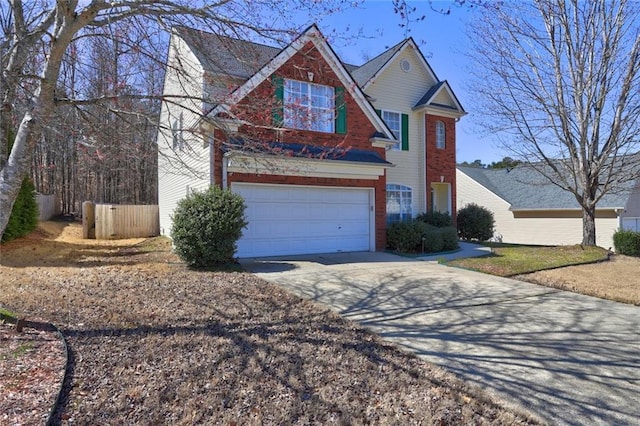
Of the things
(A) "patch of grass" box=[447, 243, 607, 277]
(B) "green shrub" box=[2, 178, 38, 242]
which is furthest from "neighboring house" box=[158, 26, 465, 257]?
(B) "green shrub" box=[2, 178, 38, 242]

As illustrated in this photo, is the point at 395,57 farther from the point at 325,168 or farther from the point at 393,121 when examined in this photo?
the point at 325,168

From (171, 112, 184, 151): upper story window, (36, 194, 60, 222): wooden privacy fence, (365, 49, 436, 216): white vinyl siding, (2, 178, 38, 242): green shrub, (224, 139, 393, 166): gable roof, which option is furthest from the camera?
(36, 194, 60, 222): wooden privacy fence

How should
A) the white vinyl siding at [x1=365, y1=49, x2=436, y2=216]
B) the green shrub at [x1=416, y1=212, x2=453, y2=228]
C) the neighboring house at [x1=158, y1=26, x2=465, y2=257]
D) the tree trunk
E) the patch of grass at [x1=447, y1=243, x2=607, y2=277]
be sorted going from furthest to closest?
the white vinyl siding at [x1=365, y1=49, x2=436, y2=216]
the green shrub at [x1=416, y1=212, x2=453, y2=228]
the tree trunk
the patch of grass at [x1=447, y1=243, x2=607, y2=277]
the neighboring house at [x1=158, y1=26, x2=465, y2=257]

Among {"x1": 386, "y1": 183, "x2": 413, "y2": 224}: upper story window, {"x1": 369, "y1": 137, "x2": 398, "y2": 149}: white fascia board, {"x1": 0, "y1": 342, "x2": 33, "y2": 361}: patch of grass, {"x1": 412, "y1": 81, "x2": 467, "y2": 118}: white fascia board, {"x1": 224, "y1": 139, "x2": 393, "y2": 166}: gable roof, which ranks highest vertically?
{"x1": 412, "y1": 81, "x2": 467, "y2": 118}: white fascia board

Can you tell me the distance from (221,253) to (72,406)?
6.36 meters

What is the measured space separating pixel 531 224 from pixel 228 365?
25458mm

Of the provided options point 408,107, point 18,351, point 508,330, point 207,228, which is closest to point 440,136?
point 408,107

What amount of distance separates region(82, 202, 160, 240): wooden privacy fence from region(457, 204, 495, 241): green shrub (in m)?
15.5

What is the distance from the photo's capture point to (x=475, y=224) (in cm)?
1936

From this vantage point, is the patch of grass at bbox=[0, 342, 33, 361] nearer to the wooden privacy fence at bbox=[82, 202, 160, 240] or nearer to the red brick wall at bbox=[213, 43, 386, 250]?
the red brick wall at bbox=[213, 43, 386, 250]

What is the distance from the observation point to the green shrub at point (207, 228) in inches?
372

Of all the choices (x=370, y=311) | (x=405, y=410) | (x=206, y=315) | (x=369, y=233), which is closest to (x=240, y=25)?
(x=206, y=315)

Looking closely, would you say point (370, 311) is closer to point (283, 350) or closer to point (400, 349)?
point (400, 349)

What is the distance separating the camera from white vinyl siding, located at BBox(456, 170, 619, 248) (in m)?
22.1
